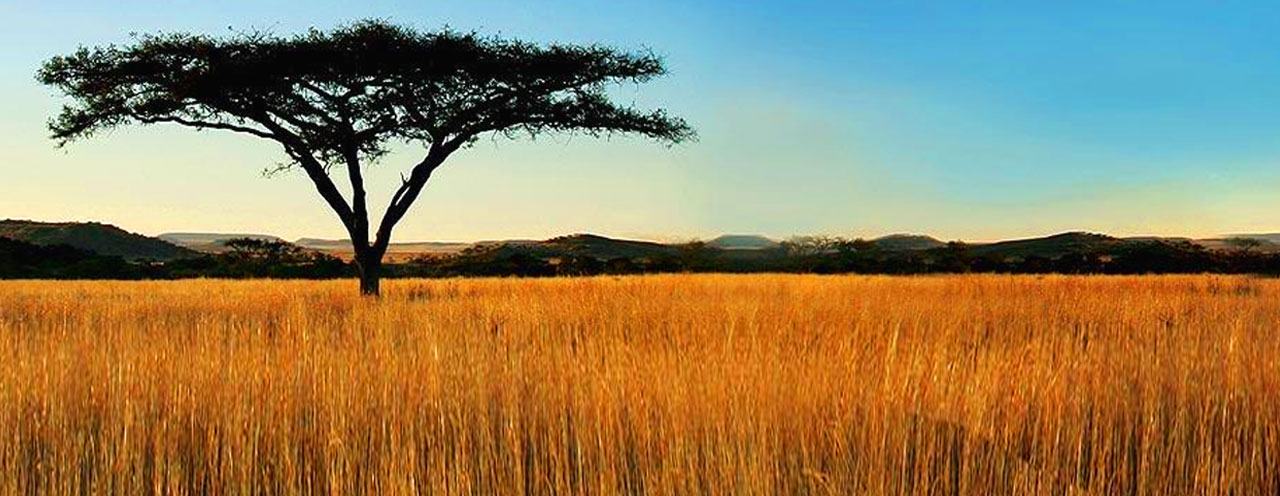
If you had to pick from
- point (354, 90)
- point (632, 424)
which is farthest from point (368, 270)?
point (632, 424)

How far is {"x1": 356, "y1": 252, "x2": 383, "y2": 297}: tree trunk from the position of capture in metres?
16.7

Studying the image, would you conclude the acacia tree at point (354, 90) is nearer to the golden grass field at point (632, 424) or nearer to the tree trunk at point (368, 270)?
the tree trunk at point (368, 270)

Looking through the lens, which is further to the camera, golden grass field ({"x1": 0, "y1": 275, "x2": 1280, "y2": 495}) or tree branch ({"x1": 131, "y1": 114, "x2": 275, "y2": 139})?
tree branch ({"x1": 131, "y1": 114, "x2": 275, "y2": 139})

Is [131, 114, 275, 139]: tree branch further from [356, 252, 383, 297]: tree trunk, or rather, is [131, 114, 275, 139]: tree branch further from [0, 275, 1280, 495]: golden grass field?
[0, 275, 1280, 495]: golden grass field

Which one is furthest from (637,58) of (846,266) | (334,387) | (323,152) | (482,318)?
(334,387)

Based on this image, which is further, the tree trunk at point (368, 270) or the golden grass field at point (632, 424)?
the tree trunk at point (368, 270)

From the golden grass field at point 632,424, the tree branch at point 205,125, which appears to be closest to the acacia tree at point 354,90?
the tree branch at point 205,125

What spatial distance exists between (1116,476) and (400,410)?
304 centimetres

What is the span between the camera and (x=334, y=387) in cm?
455

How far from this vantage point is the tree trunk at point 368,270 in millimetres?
16719

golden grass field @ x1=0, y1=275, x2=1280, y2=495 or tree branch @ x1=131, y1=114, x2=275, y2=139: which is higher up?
tree branch @ x1=131, y1=114, x2=275, y2=139

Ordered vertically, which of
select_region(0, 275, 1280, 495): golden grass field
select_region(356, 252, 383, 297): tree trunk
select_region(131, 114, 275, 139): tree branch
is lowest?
select_region(0, 275, 1280, 495): golden grass field

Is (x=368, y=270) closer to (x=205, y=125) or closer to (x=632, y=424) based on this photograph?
(x=205, y=125)

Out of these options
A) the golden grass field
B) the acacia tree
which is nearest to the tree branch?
the acacia tree
